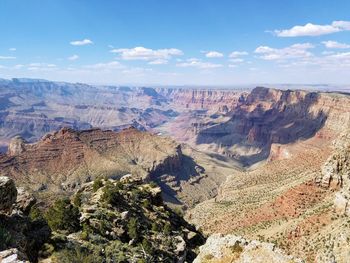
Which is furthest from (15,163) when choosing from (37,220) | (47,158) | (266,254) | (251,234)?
(266,254)

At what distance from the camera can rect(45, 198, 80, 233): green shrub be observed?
40656mm

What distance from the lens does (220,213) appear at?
9656cm

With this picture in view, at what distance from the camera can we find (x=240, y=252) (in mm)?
24109

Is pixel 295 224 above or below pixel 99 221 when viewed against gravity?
below

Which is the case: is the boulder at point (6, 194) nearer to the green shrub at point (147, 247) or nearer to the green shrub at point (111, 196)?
the green shrub at point (147, 247)

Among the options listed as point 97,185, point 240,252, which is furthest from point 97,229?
point 240,252

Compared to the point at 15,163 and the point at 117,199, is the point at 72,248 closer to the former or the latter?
the point at 117,199

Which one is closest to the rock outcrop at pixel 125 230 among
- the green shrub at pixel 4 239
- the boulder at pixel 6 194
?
the green shrub at pixel 4 239

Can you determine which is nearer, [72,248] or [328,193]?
[72,248]

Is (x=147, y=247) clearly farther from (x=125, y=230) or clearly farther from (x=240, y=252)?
(x=240, y=252)

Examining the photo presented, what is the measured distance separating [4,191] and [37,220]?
6426 mm

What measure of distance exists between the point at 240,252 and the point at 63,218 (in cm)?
2326

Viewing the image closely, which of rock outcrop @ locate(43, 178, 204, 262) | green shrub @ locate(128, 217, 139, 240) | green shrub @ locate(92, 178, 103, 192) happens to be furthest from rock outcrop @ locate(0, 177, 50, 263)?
green shrub @ locate(92, 178, 103, 192)

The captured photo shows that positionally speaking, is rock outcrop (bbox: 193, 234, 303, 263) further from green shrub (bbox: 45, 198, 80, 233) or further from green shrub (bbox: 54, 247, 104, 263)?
green shrub (bbox: 45, 198, 80, 233)
